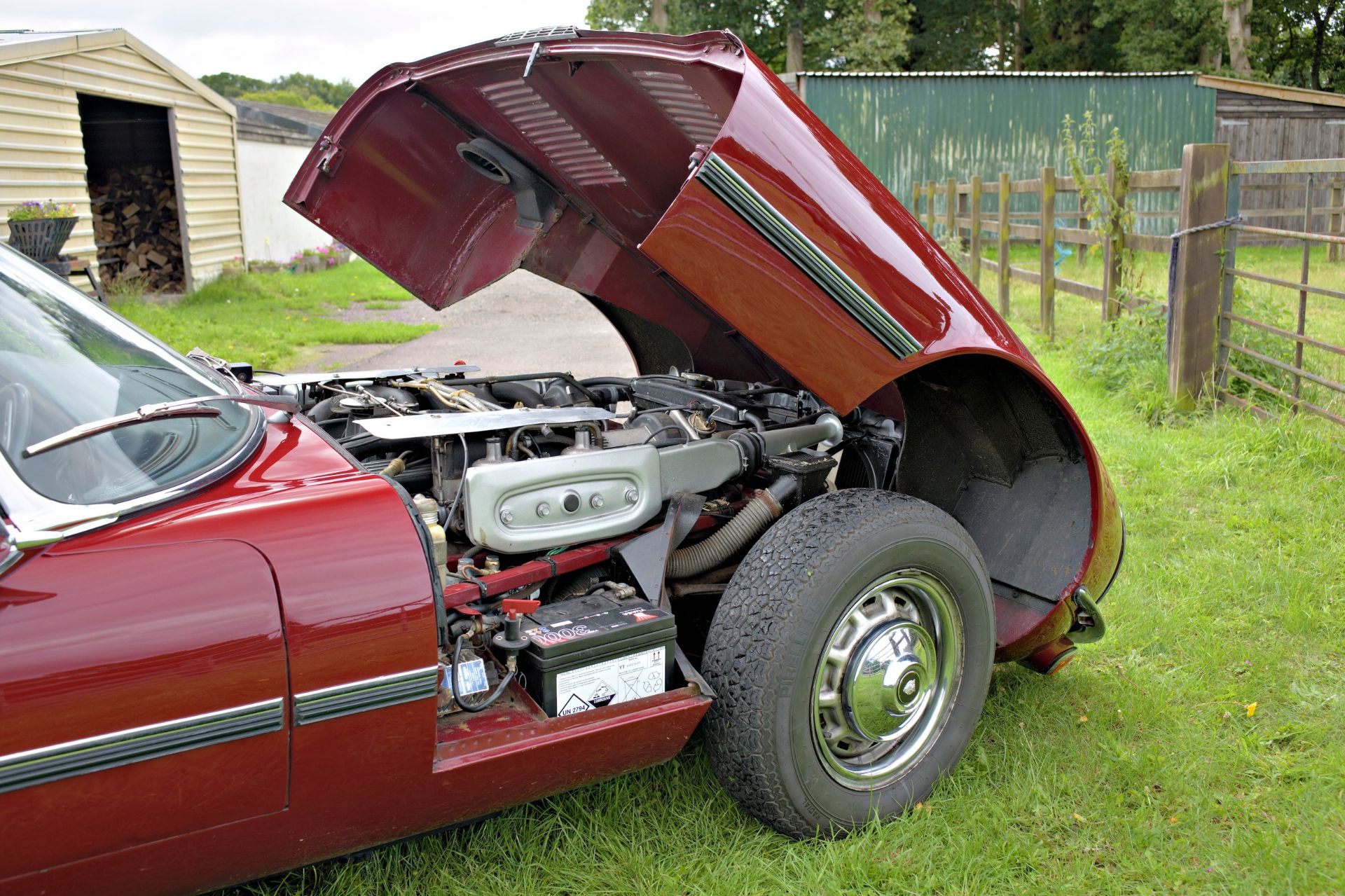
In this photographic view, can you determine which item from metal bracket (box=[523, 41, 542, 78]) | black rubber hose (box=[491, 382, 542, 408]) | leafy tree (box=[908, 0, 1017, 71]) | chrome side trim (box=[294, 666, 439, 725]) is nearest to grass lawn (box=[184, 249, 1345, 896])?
chrome side trim (box=[294, 666, 439, 725])

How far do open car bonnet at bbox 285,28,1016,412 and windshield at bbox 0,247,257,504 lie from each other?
1043 mm

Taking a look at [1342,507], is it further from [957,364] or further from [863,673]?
[863,673]

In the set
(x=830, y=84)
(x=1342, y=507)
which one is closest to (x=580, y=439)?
(x=1342, y=507)

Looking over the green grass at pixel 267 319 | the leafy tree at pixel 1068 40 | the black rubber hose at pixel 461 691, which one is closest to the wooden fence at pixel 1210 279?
the black rubber hose at pixel 461 691

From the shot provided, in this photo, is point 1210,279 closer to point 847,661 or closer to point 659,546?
point 847,661

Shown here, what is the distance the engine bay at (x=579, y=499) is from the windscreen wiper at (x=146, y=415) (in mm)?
355

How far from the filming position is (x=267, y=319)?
12.1 m

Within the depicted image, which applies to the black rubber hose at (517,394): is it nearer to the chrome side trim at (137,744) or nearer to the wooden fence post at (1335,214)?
the chrome side trim at (137,744)

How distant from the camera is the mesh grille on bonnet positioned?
302cm

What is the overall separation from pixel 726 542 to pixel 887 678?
576 mm

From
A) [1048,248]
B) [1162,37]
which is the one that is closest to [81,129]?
[1048,248]

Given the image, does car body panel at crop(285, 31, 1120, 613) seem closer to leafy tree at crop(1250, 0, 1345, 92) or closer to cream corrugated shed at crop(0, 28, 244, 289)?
cream corrugated shed at crop(0, 28, 244, 289)

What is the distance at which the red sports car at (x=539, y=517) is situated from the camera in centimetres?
178

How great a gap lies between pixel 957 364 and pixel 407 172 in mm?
1875
